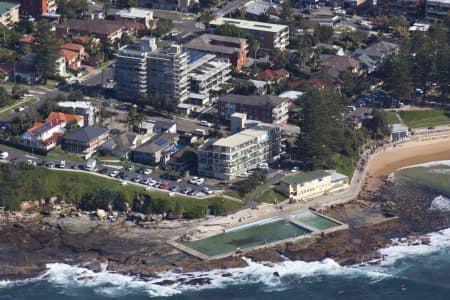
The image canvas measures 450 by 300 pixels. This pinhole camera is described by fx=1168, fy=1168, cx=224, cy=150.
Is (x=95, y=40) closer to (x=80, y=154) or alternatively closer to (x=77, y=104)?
(x=77, y=104)

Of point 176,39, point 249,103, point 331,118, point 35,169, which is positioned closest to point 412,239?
point 331,118

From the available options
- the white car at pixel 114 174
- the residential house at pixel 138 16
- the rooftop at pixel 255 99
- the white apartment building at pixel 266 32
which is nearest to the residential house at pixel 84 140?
the white car at pixel 114 174

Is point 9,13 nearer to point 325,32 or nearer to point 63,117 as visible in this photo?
point 63,117

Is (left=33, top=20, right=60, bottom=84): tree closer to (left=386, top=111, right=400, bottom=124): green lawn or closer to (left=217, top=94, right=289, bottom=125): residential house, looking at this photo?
(left=217, top=94, right=289, bottom=125): residential house

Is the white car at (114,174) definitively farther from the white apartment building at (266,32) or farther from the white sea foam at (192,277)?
the white apartment building at (266,32)

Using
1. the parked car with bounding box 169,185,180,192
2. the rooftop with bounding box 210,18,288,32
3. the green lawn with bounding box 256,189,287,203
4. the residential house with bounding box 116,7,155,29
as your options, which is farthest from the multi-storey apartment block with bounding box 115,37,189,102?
the residential house with bounding box 116,7,155,29
